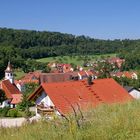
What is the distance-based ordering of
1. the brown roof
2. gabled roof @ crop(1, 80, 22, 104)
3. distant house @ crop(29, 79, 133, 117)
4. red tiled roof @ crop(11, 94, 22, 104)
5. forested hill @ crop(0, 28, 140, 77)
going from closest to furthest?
distant house @ crop(29, 79, 133, 117) → the brown roof → red tiled roof @ crop(11, 94, 22, 104) → gabled roof @ crop(1, 80, 22, 104) → forested hill @ crop(0, 28, 140, 77)

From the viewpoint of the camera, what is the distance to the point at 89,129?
5.09m

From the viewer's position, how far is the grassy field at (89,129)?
478 centimetres

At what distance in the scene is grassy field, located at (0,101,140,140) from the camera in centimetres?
478

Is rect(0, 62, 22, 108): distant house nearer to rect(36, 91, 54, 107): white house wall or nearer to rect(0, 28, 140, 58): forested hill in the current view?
rect(36, 91, 54, 107): white house wall

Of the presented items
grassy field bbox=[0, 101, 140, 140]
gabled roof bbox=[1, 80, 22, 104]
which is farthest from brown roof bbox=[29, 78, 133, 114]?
gabled roof bbox=[1, 80, 22, 104]

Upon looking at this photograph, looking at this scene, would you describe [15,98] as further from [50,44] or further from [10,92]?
[50,44]

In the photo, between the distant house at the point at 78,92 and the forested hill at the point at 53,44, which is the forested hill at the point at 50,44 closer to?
the forested hill at the point at 53,44

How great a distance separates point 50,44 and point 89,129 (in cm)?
16652

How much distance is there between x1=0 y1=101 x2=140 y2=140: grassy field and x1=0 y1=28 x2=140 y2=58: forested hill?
4963 inches

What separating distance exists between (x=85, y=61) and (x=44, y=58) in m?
18.4

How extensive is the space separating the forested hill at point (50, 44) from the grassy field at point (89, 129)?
126071mm

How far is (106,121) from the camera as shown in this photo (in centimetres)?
537

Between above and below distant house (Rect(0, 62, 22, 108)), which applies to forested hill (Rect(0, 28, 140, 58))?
above

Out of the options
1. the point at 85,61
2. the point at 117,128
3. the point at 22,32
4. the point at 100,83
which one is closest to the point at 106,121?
the point at 117,128
